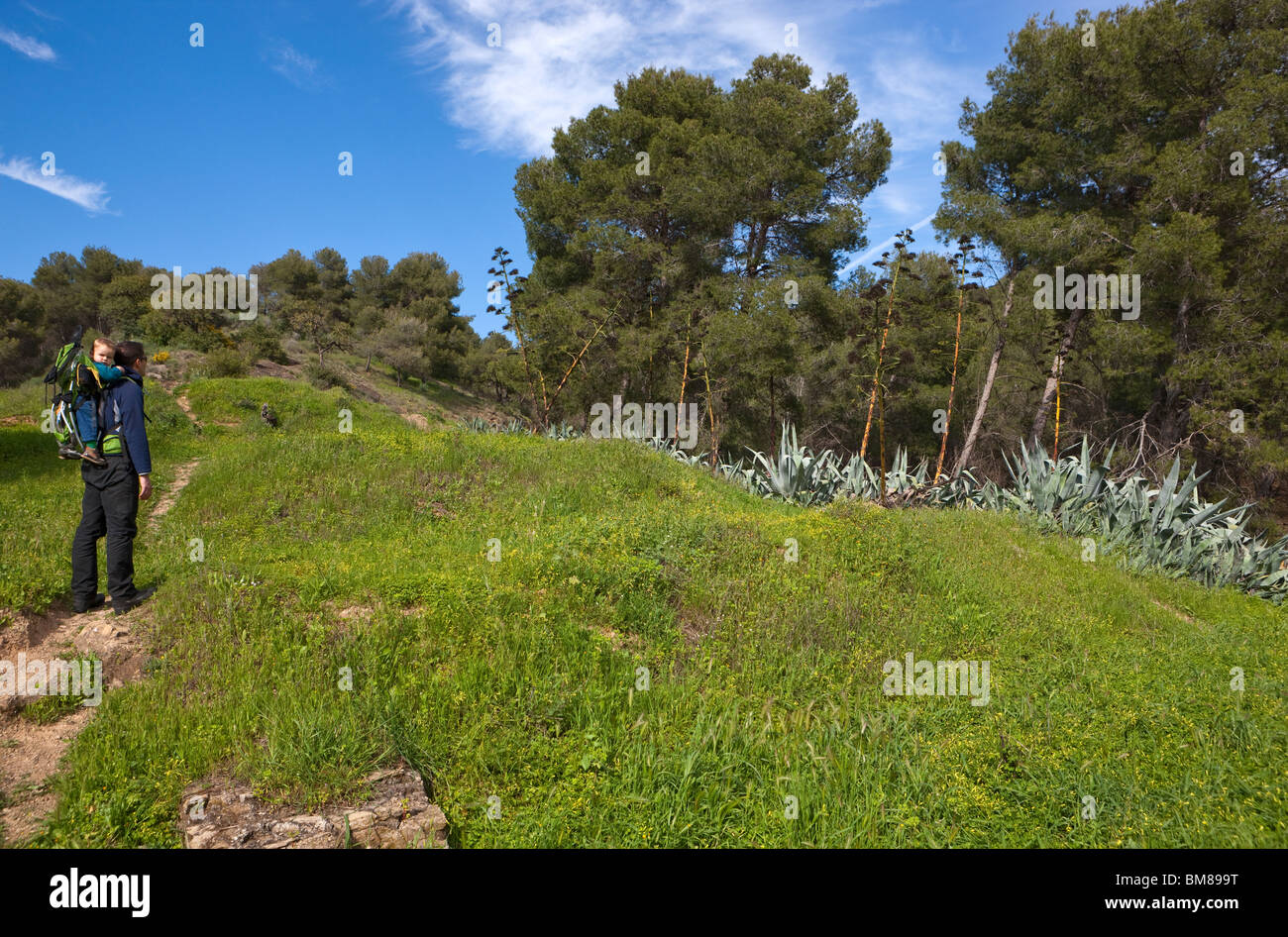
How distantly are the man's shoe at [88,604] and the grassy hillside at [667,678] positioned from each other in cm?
22

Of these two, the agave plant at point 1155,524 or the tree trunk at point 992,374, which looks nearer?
the agave plant at point 1155,524

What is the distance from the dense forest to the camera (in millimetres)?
14703

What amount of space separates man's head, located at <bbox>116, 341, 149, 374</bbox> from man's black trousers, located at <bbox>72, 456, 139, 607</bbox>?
0.91m

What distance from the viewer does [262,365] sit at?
25.6m

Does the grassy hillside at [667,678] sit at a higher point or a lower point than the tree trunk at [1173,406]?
lower

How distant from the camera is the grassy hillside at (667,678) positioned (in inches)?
150

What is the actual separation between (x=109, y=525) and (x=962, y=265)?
49.7 ft

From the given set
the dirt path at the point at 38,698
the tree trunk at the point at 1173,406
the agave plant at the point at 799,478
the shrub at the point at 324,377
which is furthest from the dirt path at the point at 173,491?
the tree trunk at the point at 1173,406

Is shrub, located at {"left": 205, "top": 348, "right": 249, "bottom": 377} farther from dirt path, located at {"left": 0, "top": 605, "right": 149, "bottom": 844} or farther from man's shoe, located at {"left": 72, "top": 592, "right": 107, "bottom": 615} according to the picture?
dirt path, located at {"left": 0, "top": 605, "right": 149, "bottom": 844}

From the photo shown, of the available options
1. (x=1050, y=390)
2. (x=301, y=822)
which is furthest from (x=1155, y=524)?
(x=301, y=822)

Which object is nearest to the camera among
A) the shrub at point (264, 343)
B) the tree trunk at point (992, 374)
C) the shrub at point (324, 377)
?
the tree trunk at point (992, 374)

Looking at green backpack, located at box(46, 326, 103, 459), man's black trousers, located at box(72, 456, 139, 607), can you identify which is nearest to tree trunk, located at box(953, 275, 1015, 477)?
man's black trousers, located at box(72, 456, 139, 607)

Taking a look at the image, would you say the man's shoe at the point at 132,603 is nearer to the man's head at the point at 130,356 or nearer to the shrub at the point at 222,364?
the man's head at the point at 130,356

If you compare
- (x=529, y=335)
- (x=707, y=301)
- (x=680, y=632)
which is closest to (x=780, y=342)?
(x=707, y=301)
